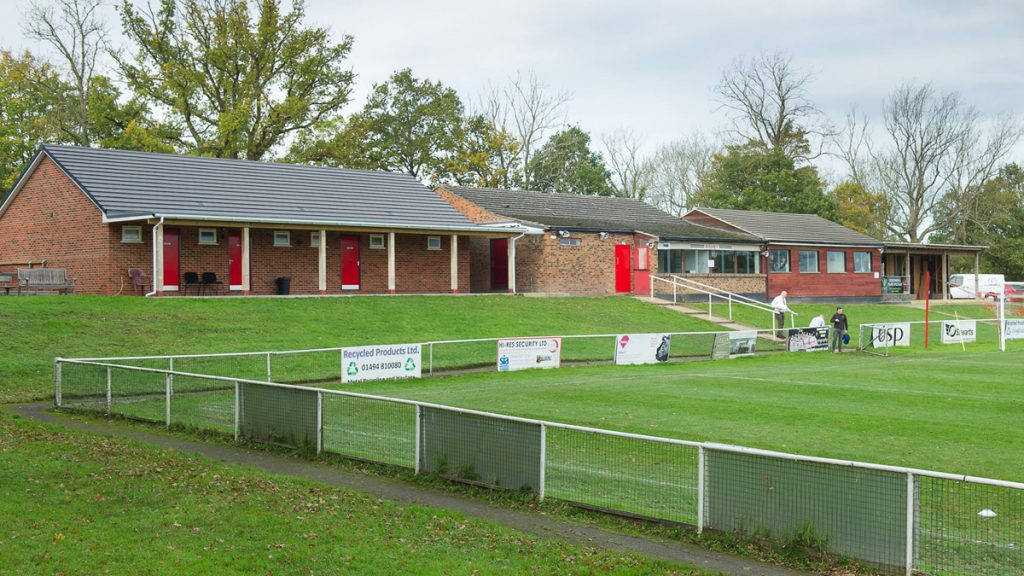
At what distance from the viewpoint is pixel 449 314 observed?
3322cm

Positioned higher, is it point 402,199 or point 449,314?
point 402,199

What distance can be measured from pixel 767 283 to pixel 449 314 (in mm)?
21911

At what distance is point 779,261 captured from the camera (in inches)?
1981

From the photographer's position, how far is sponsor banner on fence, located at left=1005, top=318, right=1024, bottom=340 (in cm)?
3781

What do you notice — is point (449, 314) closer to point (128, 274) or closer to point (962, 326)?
point (128, 274)

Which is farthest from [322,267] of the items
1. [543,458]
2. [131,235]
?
[543,458]

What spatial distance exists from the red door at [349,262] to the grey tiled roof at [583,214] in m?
8.67

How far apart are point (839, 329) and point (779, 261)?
1785 cm

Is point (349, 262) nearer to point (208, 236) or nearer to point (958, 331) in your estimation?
point (208, 236)

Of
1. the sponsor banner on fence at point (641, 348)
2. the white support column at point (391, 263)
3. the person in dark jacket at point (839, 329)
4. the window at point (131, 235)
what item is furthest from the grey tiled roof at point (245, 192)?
the person in dark jacket at point (839, 329)

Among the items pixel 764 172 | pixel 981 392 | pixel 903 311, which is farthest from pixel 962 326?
pixel 764 172

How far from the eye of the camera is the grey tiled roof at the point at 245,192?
1325 inches

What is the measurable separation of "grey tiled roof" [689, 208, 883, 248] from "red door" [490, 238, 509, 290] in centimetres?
1358

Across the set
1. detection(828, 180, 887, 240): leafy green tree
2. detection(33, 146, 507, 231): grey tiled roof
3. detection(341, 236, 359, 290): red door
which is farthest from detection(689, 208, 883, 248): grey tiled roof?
detection(828, 180, 887, 240): leafy green tree
